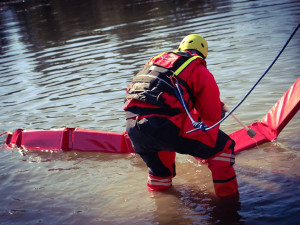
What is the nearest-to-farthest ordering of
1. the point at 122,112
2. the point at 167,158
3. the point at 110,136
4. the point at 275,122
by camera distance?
the point at 167,158, the point at 275,122, the point at 110,136, the point at 122,112

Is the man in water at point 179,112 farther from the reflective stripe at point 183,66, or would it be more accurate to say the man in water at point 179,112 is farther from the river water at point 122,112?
the river water at point 122,112

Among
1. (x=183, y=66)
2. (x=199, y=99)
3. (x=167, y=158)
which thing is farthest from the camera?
(x=167, y=158)

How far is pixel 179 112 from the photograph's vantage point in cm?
417

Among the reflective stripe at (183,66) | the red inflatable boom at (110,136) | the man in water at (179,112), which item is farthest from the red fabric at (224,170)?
the red inflatable boom at (110,136)

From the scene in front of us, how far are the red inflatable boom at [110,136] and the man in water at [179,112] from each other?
142 centimetres

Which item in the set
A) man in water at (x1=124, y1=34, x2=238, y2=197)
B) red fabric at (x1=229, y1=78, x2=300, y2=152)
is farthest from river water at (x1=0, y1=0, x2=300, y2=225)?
man in water at (x1=124, y1=34, x2=238, y2=197)

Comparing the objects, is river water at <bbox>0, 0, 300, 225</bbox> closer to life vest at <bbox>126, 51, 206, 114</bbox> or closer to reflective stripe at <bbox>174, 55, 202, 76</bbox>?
life vest at <bbox>126, 51, 206, 114</bbox>

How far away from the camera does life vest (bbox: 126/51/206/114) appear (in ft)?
13.2

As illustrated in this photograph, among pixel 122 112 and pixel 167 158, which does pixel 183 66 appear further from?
pixel 122 112

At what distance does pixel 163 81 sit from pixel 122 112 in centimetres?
372

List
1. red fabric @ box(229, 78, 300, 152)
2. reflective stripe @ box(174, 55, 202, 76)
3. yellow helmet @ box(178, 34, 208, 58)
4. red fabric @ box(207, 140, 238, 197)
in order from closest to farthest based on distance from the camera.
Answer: reflective stripe @ box(174, 55, 202, 76) < red fabric @ box(207, 140, 238, 197) < yellow helmet @ box(178, 34, 208, 58) < red fabric @ box(229, 78, 300, 152)

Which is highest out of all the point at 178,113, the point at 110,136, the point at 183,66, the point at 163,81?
the point at 183,66

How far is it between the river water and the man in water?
1.66 feet

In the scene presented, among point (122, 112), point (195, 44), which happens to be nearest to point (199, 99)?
point (195, 44)
